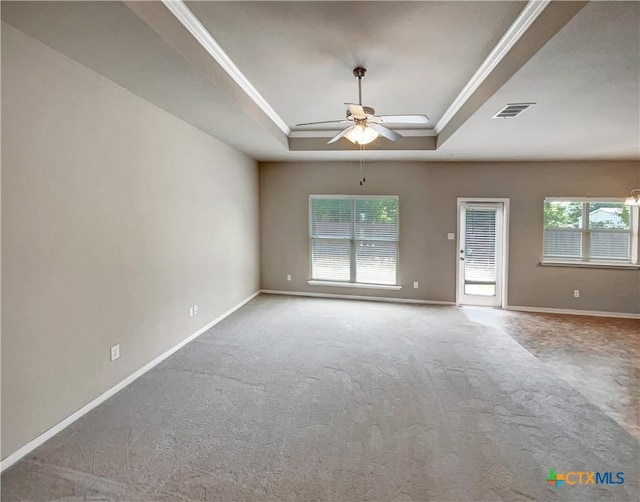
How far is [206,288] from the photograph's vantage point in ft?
14.4

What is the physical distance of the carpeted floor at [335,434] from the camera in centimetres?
181

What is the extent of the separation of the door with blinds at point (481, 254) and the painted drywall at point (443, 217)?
0.54ft

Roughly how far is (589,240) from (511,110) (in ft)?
12.1

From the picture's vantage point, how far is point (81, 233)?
95.4 inches

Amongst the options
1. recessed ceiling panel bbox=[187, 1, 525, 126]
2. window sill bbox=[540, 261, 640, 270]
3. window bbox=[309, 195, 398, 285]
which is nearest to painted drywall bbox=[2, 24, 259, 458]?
recessed ceiling panel bbox=[187, 1, 525, 126]

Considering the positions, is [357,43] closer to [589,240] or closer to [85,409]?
[85,409]

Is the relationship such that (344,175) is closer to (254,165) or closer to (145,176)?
(254,165)

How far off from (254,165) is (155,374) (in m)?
4.06

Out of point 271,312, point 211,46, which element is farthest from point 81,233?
point 271,312

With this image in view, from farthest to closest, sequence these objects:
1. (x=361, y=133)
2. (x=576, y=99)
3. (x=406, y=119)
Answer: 1. (x=406, y=119)
2. (x=361, y=133)
3. (x=576, y=99)

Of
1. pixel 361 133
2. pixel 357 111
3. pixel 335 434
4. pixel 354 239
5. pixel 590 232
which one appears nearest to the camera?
pixel 335 434

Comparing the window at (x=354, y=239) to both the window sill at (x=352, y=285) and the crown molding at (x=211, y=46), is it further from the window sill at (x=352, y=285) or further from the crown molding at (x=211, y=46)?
the crown molding at (x=211, y=46)

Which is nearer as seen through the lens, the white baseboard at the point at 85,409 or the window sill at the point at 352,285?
the white baseboard at the point at 85,409

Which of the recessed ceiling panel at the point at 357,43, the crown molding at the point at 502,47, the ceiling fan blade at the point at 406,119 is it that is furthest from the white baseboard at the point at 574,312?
the recessed ceiling panel at the point at 357,43
